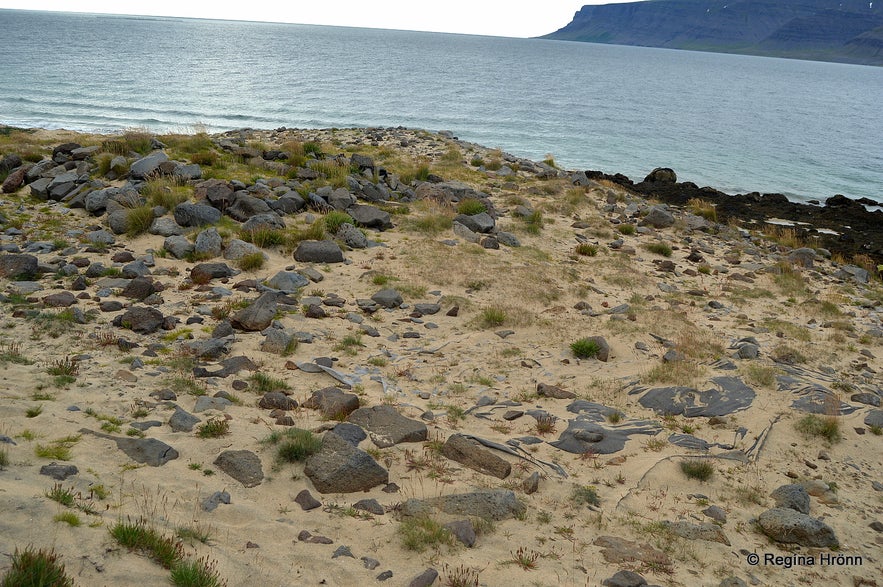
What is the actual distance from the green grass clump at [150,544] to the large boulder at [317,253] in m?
9.02

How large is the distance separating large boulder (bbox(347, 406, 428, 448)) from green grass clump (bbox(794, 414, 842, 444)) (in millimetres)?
5280

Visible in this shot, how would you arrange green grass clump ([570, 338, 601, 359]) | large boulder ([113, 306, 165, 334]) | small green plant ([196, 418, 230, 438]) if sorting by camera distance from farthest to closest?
green grass clump ([570, 338, 601, 359]) → large boulder ([113, 306, 165, 334]) → small green plant ([196, 418, 230, 438])

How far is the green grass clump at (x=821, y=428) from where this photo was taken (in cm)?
832

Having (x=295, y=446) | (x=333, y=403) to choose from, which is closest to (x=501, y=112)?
(x=333, y=403)

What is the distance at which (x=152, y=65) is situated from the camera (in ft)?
271

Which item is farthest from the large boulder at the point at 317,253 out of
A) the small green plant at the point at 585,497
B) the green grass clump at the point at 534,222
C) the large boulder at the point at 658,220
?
the large boulder at the point at 658,220

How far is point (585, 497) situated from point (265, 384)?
14.6ft

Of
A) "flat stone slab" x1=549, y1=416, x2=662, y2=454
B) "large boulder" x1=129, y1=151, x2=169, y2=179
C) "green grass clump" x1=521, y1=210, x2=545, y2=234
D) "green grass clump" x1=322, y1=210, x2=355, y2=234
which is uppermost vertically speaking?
"large boulder" x1=129, y1=151, x2=169, y2=179

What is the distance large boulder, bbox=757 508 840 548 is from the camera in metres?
6.30

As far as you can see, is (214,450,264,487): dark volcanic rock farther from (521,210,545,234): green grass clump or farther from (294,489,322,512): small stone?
(521,210,545,234): green grass clump

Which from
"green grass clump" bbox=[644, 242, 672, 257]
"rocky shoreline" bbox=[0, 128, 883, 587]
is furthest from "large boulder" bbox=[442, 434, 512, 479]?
"green grass clump" bbox=[644, 242, 672, 257]

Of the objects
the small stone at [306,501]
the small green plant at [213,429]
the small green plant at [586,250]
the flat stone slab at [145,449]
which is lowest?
the small stone at [306,501]

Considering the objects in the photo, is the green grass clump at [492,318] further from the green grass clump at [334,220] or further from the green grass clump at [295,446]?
the green grass clump at [334,220]

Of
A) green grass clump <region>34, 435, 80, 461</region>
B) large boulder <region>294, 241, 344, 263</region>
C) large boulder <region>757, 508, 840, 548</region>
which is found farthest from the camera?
large boulder <region>294, 241, 344, 263</region>
